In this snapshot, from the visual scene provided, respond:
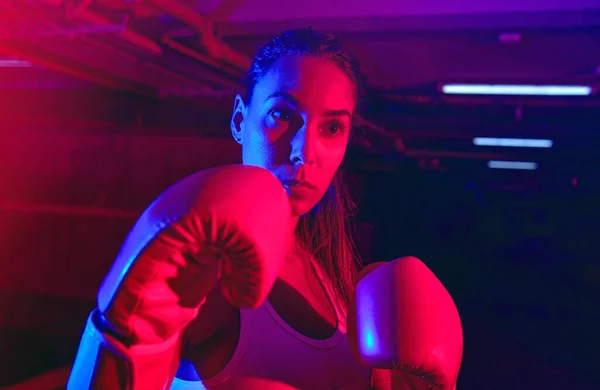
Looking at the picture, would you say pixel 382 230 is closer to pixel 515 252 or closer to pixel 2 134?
pixel 515 252

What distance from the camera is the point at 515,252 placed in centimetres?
1138

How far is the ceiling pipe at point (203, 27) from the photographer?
239cm

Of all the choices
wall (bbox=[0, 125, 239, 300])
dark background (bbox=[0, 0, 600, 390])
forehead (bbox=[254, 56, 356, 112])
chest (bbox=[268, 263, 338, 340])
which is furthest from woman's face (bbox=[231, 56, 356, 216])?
wall (bbox=[0, 125, 239, 300])

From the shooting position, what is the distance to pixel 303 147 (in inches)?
34.8

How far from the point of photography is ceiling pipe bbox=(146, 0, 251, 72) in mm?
2395

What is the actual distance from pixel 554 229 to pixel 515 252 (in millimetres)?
935

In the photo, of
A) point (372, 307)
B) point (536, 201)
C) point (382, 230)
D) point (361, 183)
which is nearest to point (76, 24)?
point (372, 307)

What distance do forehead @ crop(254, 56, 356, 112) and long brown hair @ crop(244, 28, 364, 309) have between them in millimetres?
20

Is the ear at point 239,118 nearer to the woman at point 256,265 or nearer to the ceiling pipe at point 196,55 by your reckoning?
the woman at point 256,265

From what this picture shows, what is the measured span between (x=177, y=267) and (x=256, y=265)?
0.37 ft

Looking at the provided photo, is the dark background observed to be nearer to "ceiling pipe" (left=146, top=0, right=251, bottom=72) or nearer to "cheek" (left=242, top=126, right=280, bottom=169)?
"ceiling pipe" (left=146, top=0, right=251, bottom=72)

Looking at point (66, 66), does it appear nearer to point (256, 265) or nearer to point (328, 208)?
point (328, 208)

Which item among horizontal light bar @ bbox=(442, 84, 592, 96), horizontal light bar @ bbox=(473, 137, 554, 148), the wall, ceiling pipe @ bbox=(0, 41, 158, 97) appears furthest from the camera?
horizontal light bar @ bbox=(473, 137, 554, 148)

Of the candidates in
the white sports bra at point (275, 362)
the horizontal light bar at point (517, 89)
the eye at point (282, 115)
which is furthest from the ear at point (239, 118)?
the horizontal light bar at point (517, 89)
